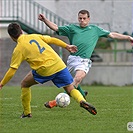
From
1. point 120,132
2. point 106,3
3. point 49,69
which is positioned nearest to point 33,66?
point 49,69

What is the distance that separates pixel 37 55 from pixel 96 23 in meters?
19.5

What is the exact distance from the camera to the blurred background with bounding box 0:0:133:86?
22.4 metres

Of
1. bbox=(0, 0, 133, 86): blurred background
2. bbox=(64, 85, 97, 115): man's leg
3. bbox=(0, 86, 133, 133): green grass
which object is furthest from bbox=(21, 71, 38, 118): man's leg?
bbox=(0, 0, 133, 86): blurred background

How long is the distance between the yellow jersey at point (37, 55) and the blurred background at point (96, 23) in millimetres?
12074

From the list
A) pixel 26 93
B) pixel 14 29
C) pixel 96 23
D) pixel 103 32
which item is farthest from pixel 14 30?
pixel 96 23

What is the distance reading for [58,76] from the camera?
9797 millimetres

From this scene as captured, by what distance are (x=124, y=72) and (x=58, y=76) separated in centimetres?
1387

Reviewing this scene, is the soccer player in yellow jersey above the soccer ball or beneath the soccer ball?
above

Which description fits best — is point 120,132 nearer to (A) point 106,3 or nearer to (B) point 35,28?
(B) point 35,28

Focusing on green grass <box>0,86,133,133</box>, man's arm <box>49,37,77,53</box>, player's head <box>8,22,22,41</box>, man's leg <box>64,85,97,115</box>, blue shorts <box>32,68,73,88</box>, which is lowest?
green grass <box>0,86,133,133</box>

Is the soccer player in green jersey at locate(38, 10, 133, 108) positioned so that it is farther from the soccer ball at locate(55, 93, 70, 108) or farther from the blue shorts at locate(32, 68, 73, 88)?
the blue shorts at locate(32, 68, 73, 88)

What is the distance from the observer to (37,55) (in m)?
9.62

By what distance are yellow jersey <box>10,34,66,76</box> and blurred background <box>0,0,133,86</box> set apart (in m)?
12.1

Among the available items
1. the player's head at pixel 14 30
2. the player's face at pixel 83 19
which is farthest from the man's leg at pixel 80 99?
the player's face at pixel 83 19
